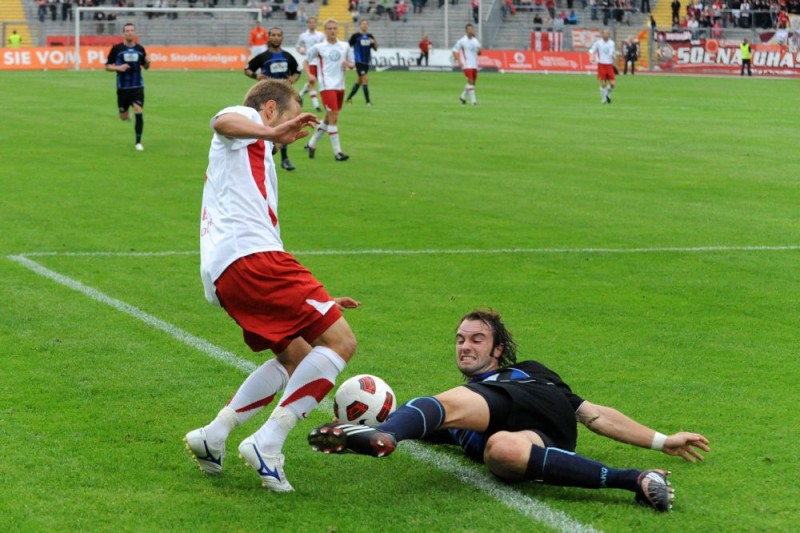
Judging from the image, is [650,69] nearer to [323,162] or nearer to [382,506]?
[323,162]

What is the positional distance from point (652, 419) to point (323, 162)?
1459 centimetres

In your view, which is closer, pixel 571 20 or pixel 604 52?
pixel 604 52

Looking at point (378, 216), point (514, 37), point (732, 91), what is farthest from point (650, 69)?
point (378, 216)

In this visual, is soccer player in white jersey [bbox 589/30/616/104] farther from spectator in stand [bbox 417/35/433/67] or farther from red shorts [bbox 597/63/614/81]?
spectator in stand [bbox 417/35/433/67]

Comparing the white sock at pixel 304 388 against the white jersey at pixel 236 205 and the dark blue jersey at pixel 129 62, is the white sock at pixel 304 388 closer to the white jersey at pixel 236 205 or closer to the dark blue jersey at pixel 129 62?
the white jersey at pixel 236 205

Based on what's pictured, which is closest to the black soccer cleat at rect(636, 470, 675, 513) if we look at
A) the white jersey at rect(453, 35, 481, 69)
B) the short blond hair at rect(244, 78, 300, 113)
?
the short blond hair at rect(244, 78, 300, 113)

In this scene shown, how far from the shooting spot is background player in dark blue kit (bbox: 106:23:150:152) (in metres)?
22.2

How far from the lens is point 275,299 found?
5707mm

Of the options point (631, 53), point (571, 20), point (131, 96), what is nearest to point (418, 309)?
point (131, 96)

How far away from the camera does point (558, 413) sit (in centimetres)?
595

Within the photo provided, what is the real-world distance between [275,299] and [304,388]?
0.43 m

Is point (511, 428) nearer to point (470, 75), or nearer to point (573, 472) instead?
point (573, 472)

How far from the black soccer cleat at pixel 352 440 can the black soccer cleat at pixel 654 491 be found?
1.09 m

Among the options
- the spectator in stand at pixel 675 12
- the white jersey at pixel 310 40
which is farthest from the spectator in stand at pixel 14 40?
the spectator in stand at pixel 675 12
